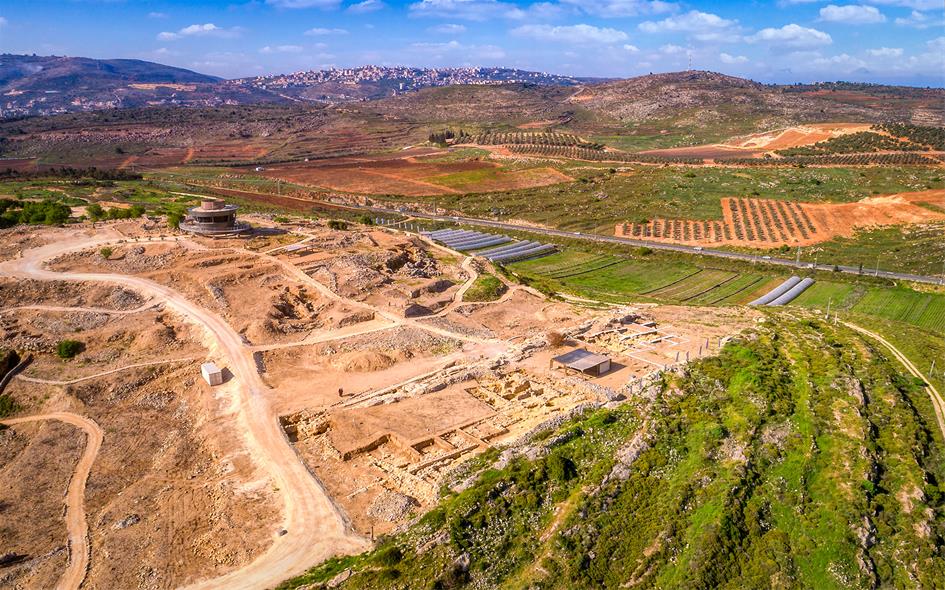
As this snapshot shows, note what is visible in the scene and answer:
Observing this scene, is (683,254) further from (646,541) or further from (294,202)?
(294,202)

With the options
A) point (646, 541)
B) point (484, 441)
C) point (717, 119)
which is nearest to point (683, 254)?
point (484, 441)

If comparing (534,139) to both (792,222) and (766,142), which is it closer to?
(766,142)

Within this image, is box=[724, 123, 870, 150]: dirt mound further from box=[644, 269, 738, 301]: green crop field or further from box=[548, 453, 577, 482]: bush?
box=[548, 453, 577, 482]: bush

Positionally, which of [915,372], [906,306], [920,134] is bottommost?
[906,306]

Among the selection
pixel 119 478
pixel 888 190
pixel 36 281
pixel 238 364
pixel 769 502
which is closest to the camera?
pixel 769 502

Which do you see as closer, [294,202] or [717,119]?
[294,202]

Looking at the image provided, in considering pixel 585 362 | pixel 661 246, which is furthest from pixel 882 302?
pixel 585 362
